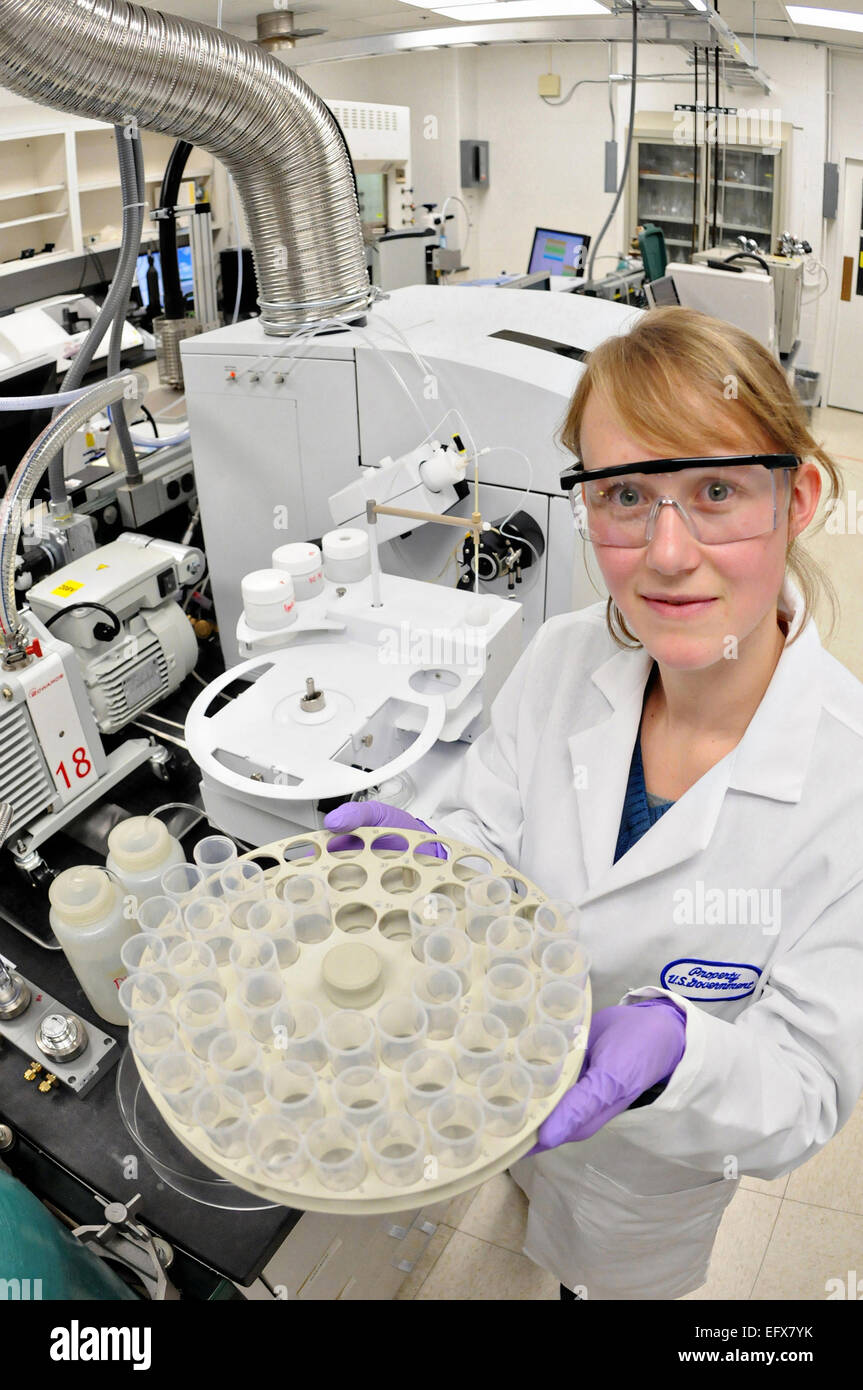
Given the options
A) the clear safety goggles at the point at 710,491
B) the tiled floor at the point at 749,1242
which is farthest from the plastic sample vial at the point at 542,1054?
the tiled floor at the point at 749,1242

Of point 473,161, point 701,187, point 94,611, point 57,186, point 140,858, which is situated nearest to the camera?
point 140,858

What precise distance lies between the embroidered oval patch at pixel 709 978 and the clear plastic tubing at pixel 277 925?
42 centimetres

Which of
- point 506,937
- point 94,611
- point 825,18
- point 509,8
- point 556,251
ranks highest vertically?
point 825,18

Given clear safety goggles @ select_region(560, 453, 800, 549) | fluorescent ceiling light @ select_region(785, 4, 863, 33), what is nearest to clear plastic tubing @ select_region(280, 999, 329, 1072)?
clear safety goggles @ select_region(560, 453, 800, 549)

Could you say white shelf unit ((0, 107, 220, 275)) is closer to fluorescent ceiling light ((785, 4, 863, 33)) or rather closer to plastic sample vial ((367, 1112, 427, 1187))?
fluorescent ceiling light ((785, 4, 863, 33))

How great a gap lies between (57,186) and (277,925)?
5472mm

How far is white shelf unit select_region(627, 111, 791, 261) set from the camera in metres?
5.69

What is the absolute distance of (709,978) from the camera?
1.01m

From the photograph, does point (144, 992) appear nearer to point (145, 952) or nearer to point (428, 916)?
point (145, 952)

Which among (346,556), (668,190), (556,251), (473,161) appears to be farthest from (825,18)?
(473,161)

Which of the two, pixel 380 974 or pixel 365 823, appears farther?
pixel 365 823
